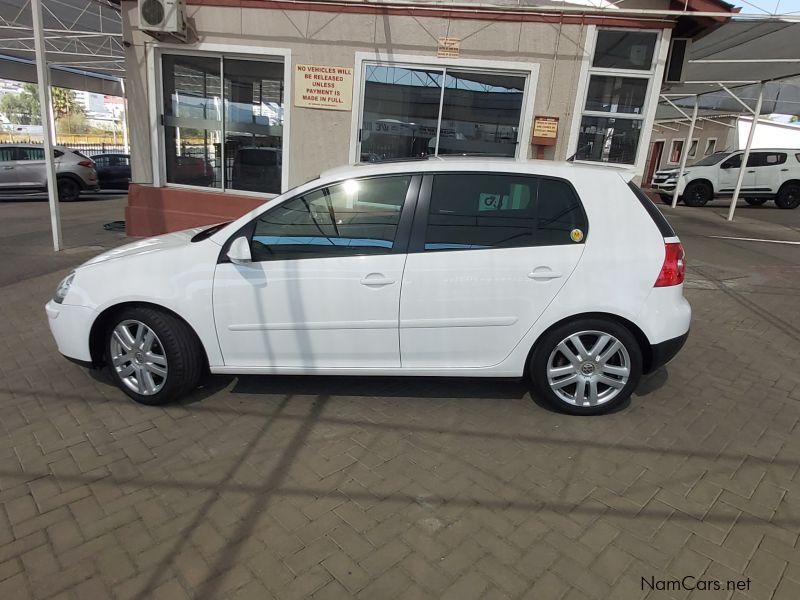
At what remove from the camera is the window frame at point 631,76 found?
7199 millimetres

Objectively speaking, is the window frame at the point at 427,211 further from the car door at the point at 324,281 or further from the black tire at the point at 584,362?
the black tire at the point at 584,362

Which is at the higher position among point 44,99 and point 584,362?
point 44,99

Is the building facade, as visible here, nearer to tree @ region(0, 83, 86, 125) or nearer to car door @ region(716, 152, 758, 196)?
car door @ region(716, 152, 758, 196)

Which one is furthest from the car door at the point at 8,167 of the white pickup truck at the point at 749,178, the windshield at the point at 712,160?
the windshield at the point at 712,160

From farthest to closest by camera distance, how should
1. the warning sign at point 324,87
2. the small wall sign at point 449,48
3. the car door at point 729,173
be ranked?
the car door at point 729,173
the warning sign at point 324,87
the small wall sign at point 449,48

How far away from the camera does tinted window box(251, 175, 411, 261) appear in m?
3.37

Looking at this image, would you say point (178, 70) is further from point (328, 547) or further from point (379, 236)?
point (328, 547)

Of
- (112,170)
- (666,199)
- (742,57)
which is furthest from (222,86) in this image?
(666,199)

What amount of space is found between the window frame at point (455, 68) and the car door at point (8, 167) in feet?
38.1

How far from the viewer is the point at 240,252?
10.8 ft

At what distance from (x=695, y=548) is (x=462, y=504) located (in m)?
1.07

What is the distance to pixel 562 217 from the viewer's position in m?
3.42

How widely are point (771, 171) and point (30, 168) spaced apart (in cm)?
2251

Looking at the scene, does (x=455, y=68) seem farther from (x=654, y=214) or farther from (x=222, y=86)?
(x=654, y=214)
